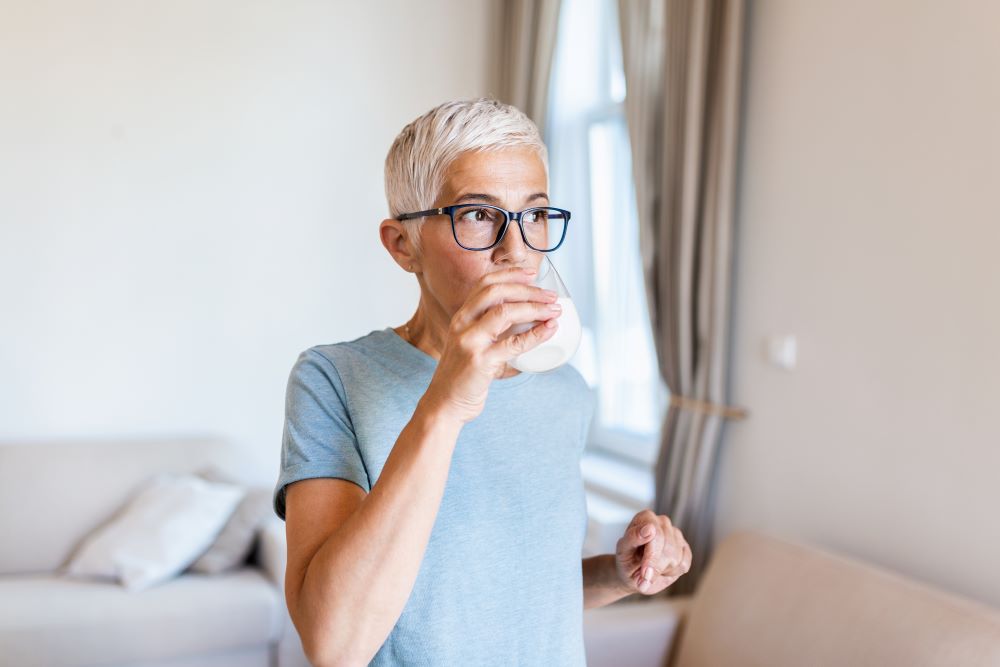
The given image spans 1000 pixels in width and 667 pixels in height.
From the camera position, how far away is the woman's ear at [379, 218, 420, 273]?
1.16 meters

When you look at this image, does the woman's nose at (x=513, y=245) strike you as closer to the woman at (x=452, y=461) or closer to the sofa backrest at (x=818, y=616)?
the woman at (x=452, y=461)

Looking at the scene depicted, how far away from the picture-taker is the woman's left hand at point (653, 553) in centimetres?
111

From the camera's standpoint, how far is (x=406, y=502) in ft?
2.75

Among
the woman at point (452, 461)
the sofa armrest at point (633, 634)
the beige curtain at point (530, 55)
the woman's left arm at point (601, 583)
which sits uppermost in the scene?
the beige curtain at point (530, 55)

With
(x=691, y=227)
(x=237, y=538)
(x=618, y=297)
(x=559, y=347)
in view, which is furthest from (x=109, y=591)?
(x=559, y=347)

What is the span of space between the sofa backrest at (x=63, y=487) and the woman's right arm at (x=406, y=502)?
9.18 feet

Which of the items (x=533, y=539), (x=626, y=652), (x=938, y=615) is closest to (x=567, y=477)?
(x=533, y=539)

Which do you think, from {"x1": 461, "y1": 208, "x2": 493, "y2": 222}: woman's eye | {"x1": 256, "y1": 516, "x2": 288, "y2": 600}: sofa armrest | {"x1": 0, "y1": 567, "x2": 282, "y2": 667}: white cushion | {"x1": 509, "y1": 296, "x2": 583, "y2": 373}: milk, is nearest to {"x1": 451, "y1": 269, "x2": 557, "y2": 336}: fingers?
{"x1": 509, "y1": 296, "x2": 583, "y2": 373}: milk

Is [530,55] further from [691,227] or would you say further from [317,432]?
[317,432]

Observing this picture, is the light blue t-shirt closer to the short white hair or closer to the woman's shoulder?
the woman's shoulder

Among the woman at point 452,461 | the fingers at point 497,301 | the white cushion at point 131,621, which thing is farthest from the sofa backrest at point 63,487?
the fingers at point 497,301

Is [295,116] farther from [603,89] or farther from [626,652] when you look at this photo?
[626,652]

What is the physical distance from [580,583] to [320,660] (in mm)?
423

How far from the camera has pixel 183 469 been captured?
349 centimetres
